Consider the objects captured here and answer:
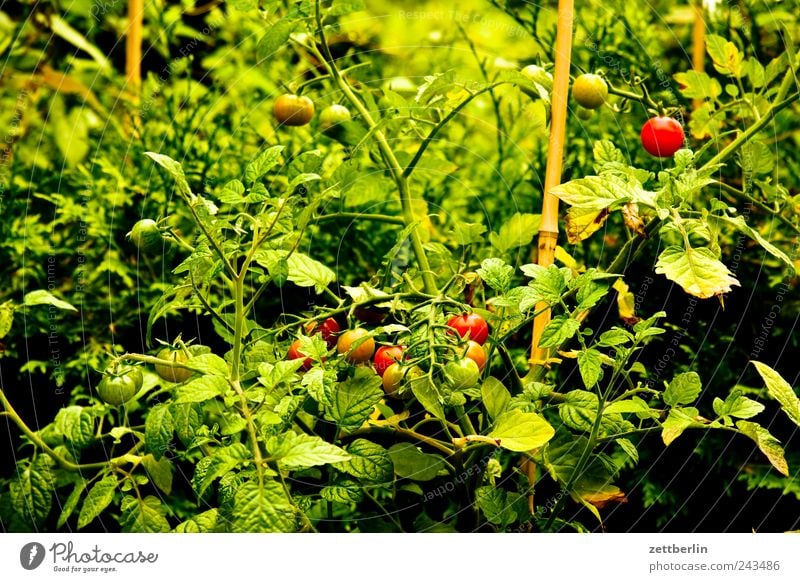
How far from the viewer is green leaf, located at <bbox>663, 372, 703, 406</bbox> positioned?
2.22ft

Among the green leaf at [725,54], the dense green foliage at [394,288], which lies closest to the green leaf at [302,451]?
A: the dense green foliage at [394,288]

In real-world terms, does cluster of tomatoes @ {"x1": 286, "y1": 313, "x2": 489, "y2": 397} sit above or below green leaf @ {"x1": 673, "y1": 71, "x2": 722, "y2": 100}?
below

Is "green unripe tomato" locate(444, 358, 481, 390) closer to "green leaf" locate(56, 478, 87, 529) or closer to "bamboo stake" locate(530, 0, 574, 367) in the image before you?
"bamboo stake" locate(530, 0, 574, 367)

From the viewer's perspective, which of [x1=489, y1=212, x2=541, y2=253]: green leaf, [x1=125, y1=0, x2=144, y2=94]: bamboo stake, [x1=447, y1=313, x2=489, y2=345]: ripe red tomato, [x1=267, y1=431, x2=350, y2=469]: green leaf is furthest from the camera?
[x1=125, y1=0, x2=144, y2=94]: bamboo stake

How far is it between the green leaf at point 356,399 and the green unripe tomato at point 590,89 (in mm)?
282

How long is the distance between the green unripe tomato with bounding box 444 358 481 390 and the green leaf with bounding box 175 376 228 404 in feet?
0.46

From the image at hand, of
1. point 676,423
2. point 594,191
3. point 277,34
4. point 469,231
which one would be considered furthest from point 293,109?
point 676,423

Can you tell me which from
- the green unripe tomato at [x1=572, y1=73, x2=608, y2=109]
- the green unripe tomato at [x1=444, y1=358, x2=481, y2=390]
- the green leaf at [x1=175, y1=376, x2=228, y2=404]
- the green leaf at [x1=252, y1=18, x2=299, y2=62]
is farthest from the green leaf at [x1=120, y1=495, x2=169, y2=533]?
the green unripe tomato at [x1=572, y1=73, x2=608, y2=109]

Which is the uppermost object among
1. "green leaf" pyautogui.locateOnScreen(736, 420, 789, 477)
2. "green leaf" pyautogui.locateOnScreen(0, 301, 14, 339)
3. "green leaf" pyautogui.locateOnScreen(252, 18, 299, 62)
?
"green leaf" pyautogui.locateOnScreen(252, 18, 299, 62)

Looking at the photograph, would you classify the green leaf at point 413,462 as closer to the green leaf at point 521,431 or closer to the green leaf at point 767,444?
the green leaf at point 521,431

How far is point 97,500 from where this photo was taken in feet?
2.23

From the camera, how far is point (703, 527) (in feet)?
2.93
